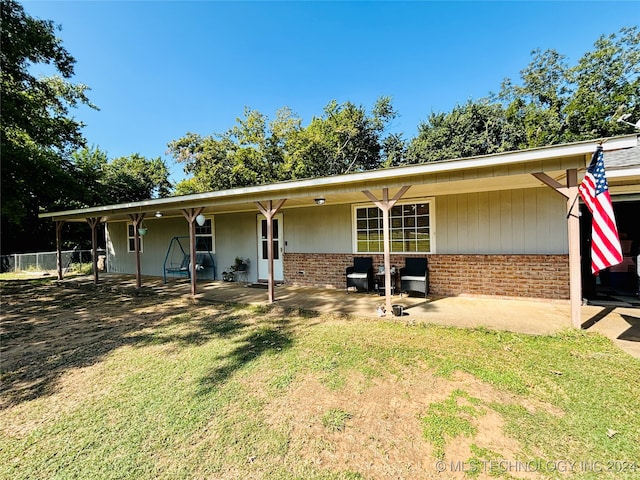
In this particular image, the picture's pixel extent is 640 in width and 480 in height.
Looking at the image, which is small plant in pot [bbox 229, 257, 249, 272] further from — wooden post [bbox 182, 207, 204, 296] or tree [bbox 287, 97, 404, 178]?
tree [bbox 287, 97, 404, 178]

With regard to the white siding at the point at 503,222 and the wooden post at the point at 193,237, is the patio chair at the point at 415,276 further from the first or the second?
the wooden post at the point at 193,237

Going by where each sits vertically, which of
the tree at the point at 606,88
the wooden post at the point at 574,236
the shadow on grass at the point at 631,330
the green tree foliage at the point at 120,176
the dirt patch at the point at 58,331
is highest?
the tree at the point at 606,88

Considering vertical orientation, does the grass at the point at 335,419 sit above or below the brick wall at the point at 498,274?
below

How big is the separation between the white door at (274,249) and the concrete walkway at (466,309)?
0.84 metres

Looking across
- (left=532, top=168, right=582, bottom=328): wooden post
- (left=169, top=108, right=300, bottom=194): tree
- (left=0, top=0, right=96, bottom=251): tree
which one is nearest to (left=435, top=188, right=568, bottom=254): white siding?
(left=532, top=168, right=582, bottom=328): wooden post

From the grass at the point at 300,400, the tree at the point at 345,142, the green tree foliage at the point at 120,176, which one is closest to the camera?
the grass at the point at 300,400

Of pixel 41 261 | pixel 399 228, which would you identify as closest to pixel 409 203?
pixel 399 228

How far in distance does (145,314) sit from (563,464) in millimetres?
6308

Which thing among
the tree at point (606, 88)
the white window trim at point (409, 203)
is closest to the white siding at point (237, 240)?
the white window trim at point (409, 203)

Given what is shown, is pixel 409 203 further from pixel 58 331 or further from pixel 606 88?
pixel 606 88

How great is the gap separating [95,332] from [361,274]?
512 cm

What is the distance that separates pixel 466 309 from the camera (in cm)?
513

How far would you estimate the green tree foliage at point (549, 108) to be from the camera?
15.5 m

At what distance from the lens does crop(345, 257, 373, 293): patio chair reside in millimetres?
6738
